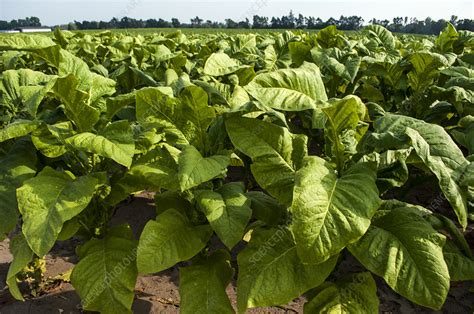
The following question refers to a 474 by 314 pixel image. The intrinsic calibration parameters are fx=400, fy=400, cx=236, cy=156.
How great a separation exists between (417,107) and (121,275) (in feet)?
8.39

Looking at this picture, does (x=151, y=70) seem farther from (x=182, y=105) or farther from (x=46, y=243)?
(x=46, y=243)

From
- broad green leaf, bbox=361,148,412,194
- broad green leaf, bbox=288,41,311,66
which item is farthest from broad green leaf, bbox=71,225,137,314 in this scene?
broad green leaf, bbox=288,41,311,66

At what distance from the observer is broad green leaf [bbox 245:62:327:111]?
180 cm

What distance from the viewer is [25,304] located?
2502mm

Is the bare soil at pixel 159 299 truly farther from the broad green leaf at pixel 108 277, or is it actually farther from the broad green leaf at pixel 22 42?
the broad green leaf at pixel 22 42

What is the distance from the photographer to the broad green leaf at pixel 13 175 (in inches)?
76.0

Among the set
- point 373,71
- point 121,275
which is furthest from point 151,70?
point 121,275

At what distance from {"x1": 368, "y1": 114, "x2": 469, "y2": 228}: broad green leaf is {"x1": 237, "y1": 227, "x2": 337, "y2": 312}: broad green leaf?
536mm

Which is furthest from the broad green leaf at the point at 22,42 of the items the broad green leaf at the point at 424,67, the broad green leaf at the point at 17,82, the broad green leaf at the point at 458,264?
the broad green leaf at the point at 424,67

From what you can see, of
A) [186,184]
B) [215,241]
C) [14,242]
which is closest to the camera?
[186,184]

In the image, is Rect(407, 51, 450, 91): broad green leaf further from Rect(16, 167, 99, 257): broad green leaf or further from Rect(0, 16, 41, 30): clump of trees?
Rect(0, 16, 41, 30): clump of trees

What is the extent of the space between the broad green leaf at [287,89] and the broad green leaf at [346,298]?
2.82 ft

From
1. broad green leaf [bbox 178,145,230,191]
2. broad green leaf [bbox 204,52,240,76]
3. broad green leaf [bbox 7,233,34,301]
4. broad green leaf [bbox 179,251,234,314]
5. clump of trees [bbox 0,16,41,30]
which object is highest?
broad green leaf [bbox 204,52,240,76]

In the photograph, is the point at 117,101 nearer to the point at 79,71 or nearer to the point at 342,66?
the point at 79,71
